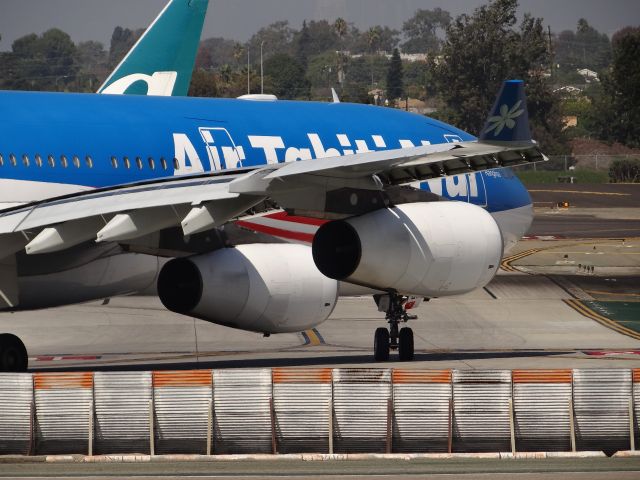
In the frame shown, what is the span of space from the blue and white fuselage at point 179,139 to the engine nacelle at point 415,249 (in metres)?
1.89

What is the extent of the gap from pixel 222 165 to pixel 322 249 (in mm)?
4013

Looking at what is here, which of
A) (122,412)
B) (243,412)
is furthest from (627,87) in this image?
(122,412)

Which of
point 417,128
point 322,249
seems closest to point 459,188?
point 417,128

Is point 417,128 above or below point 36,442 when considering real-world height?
above

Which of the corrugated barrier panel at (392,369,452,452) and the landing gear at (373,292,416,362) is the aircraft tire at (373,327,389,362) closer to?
the landing gear at (373,292,416,362)

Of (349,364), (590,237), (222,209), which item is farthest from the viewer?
(590,237)

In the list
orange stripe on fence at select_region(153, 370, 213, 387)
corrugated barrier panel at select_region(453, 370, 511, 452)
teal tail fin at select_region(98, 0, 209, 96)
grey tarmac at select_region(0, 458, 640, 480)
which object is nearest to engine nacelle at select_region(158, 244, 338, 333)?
orange stripe on fence at select_region(153, 370, 213, 387)

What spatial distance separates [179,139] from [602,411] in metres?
11.6

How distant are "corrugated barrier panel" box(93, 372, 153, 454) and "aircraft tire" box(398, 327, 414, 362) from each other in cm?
1070

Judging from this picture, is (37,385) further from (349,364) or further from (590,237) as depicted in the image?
(590,237)

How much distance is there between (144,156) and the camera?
2919cm

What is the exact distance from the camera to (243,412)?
21.4m

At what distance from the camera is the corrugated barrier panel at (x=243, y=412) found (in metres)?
21.2

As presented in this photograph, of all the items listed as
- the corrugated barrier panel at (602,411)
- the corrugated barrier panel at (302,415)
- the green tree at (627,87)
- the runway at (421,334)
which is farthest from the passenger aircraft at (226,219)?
the green tree at (627,87)
